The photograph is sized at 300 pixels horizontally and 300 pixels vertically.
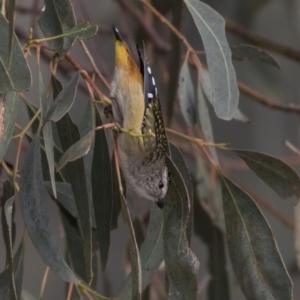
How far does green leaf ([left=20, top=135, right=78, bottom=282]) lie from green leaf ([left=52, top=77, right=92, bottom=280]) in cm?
5

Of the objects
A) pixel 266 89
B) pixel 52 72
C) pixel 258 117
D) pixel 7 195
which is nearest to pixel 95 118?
pixel 52 72

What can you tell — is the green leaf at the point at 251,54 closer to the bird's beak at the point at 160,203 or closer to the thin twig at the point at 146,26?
the bird's beak at the point at 160,203

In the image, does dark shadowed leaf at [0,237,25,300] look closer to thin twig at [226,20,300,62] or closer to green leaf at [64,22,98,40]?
green leaf at [64,22,98,40]

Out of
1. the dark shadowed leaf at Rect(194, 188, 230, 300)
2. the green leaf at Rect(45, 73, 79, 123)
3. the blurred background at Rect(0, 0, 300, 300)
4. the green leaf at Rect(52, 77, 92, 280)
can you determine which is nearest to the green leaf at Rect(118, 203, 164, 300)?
the green leaf at Rect(52, 77, 92, 280)

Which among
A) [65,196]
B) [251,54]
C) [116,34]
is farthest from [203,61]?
[65,196]

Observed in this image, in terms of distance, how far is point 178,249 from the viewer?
126 centimetres

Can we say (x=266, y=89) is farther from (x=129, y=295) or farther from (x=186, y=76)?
(x=129, y=295)

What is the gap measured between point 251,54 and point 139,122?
401 millimetres

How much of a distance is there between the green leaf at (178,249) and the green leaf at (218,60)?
0.44 feet

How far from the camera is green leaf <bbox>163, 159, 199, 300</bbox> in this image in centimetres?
125

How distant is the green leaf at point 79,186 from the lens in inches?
49.5

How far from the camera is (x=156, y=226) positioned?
58.4 inches

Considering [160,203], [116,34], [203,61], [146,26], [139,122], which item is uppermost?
[116,34]

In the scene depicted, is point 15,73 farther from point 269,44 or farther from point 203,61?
point 203,61
